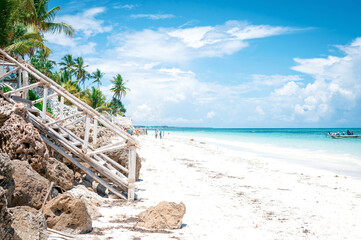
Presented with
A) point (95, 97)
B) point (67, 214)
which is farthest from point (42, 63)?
point (67, 214)

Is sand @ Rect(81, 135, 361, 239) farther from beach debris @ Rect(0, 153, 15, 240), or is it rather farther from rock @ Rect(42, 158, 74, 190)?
beach debris @ Rect(0, 153, 15, 240)

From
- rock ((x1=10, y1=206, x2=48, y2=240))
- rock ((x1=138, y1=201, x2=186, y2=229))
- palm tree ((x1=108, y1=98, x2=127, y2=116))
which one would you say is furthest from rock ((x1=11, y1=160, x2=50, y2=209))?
palm tree ((x1=108, y1=98, x2=127, y2=116))

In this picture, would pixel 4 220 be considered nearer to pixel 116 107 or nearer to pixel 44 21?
pixel 44 21

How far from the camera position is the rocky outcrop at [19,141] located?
594 centimetres

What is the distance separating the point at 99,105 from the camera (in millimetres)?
43500

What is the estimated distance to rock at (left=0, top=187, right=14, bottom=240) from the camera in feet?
9.73

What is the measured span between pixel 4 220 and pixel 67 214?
1862mm

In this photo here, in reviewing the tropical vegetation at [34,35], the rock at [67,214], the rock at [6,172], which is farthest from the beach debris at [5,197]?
the tropical vegetation at [34,35]

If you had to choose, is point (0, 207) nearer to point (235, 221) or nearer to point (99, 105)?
point (235, 221)

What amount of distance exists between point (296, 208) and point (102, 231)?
16.9 ft

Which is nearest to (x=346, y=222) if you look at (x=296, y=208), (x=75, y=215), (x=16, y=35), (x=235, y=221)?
(x=296, y=208)

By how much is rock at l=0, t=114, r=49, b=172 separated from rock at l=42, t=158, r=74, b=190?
19 cm

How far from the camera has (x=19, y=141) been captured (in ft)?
19.6

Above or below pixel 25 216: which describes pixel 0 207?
above
